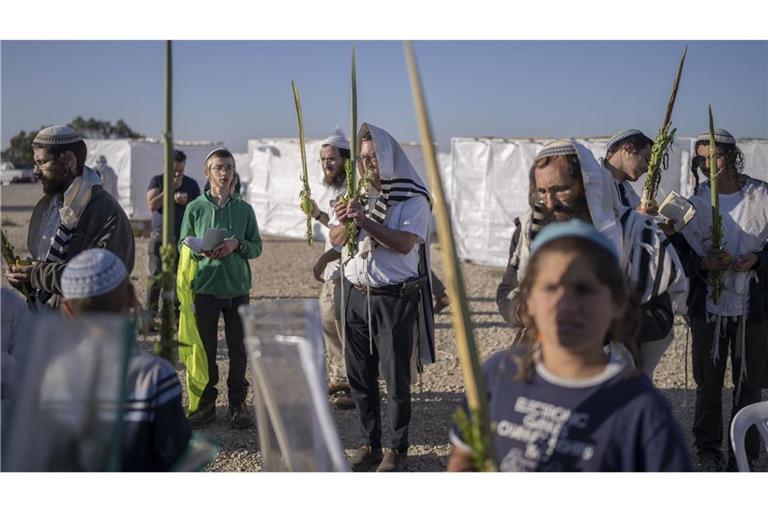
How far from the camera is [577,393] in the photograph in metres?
2.14

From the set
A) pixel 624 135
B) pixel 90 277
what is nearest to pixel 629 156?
pixel 624 135

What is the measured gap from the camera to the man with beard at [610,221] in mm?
3230

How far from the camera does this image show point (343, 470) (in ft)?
7.06

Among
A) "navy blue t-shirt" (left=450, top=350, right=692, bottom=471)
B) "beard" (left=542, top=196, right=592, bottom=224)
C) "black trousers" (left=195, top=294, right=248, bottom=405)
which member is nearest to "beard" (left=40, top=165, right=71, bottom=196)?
"black trousers" (left=195, top=294, right=248, bottom=405)

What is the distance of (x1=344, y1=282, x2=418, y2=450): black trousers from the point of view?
484 centimetres

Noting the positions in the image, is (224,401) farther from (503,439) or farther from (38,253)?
(503,439)

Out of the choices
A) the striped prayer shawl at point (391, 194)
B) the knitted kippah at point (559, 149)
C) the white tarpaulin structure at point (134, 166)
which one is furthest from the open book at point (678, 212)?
the white tarpaulin structure at point (134, 166)

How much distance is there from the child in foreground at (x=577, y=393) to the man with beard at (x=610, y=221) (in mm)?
1052

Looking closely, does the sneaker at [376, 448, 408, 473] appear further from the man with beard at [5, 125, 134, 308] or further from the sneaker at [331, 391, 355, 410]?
the man with beard at [5, 125, 134, 308]

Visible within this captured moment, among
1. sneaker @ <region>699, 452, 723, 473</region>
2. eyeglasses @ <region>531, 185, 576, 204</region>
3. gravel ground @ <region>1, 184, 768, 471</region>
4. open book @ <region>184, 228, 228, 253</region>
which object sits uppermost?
eyeglasses @ <region>531, 185, 576, 204</region>

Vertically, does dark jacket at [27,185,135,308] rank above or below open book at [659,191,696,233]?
below

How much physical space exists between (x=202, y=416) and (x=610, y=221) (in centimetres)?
387

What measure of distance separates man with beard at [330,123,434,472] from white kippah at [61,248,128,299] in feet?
7.50

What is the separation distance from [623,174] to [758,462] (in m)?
2.08
